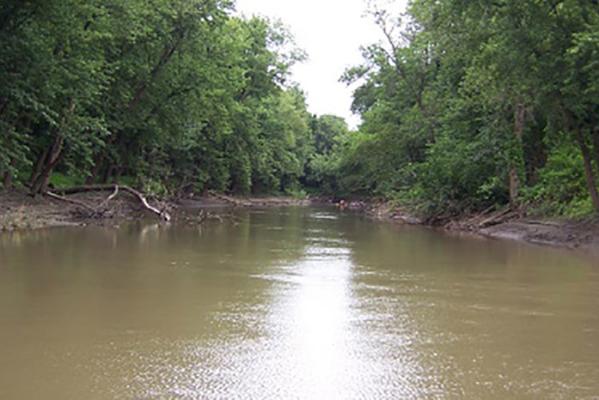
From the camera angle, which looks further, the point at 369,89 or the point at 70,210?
the point at 369,89

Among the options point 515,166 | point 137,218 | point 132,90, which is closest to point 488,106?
point 515,166

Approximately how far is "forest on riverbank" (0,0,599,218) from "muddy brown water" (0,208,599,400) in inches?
244

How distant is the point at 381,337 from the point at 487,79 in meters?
15.2

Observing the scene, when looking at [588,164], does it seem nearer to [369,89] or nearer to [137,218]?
[137,218]

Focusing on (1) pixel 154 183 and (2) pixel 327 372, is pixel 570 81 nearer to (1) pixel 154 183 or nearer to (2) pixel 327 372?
(2) pixel 327 372

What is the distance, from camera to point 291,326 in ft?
26.0

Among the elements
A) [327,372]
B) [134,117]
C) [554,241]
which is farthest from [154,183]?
[327,372]

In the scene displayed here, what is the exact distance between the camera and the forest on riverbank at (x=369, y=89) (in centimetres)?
A: 1795

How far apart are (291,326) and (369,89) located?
37.8 meters

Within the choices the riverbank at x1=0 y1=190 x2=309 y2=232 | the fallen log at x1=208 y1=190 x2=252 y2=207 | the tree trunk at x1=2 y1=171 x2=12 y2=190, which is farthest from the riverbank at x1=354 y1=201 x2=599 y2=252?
the fallen log at x1=208 y1=190 x2=252 y2=207

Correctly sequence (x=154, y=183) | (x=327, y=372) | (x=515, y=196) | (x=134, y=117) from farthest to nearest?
(x=154, y=183)
(x=134, y=117)
(x=515, y=196)
(x=327, y=372)

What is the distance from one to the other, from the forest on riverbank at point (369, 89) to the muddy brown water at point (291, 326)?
6.19 m

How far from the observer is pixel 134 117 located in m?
31.2

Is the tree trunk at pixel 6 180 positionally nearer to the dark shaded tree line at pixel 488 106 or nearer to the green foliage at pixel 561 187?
the dark shaded tree line at pixel 488 106
